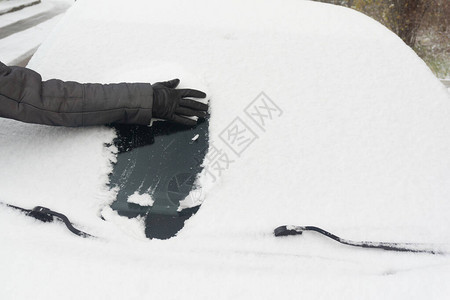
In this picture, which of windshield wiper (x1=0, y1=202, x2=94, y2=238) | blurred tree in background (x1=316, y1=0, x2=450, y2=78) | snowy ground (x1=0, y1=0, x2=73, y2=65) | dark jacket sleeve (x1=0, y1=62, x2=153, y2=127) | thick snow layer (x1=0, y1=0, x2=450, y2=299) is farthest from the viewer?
snowy ground (x1=0, y1=0, x2=73, y2=65)

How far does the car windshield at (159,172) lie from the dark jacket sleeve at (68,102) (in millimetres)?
84

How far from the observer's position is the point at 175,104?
1.41m

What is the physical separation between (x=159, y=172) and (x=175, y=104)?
0.90 feet

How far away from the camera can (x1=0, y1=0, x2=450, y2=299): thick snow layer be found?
1050 mm

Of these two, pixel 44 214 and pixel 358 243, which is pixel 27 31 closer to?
pixel 44 214

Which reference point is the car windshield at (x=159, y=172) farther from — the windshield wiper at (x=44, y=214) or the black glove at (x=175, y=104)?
the windshield wiper at (x=44, y=214)

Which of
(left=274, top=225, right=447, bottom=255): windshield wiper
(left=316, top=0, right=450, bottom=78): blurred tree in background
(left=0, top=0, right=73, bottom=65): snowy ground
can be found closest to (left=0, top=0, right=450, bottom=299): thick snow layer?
(left=274, top=225, right=447, bottom=255): windshield wiper

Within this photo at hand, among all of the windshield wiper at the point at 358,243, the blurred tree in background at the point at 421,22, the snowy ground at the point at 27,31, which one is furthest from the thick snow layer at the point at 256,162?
the blurred tree in background at the point at 421,22

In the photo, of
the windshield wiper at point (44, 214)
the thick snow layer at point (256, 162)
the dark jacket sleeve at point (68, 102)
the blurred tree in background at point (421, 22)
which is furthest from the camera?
the blurred tree in background at point (421, 22)

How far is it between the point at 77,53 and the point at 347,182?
4.08 ft

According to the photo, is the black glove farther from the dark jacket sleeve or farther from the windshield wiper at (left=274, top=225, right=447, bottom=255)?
the windshield wiper at (left=274, top=225, right=447, bottom=255)

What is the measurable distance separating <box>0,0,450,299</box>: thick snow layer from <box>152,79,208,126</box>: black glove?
56 mm

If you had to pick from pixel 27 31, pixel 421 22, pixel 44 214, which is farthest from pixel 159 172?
pixel 27 31

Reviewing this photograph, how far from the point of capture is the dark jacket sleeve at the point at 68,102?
1.35 m
